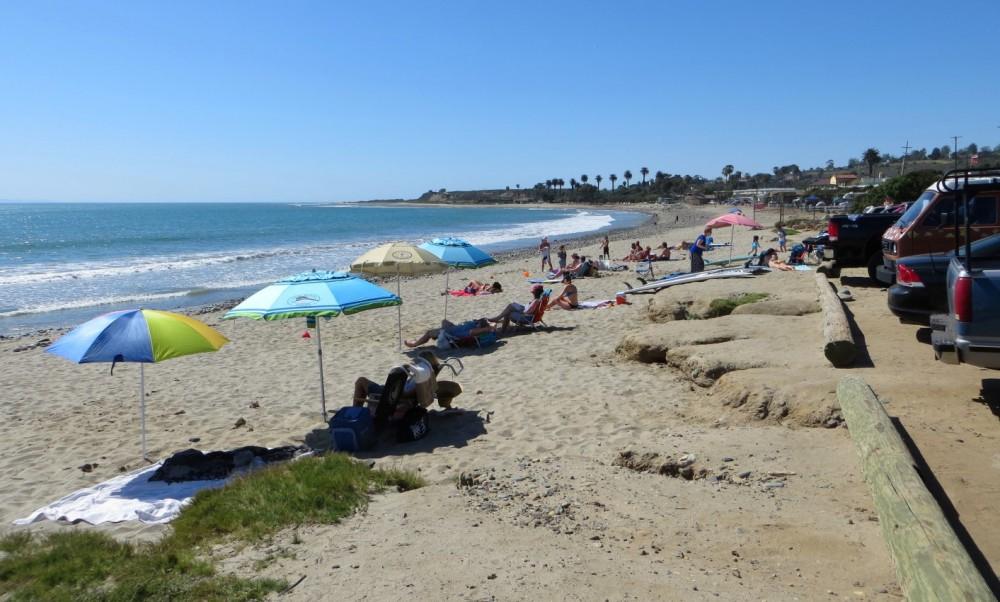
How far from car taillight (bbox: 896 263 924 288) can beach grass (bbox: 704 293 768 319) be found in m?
3.32

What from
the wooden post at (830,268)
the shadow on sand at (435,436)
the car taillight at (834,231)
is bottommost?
the shadow on sand at (435,436)

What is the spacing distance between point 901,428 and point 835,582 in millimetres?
2416

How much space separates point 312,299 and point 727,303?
680 centimetres

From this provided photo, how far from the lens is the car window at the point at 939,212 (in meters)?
9.79

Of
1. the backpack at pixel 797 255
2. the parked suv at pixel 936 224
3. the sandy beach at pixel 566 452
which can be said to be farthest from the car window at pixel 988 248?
the backpack at pixel 797 255

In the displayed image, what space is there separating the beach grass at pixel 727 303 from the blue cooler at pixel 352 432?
632 cm

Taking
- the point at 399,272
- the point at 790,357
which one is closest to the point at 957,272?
the point at 790,357

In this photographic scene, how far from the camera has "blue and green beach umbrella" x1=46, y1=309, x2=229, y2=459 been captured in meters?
6.16

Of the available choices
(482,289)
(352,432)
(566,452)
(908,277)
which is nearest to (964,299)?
(908,277)

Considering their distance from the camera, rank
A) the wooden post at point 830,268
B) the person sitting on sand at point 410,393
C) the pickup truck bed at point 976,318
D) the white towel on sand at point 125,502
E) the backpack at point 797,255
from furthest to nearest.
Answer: the backpack at point 797,255, the wooden post at point 830,268, the person sitting on sand at point 410,393, the white towel on sand at point 125,502, the pickup truck bed at point 976,318

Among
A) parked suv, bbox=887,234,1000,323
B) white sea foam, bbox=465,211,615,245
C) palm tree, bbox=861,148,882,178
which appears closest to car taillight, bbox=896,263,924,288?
parked suv, bbox=887,234,1000,323

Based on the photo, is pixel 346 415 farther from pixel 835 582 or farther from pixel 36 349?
pixel 36 349

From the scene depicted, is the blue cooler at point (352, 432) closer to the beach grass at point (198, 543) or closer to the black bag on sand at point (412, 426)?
the black bag on sand at point (412, 426)

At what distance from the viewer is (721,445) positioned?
218 inches
